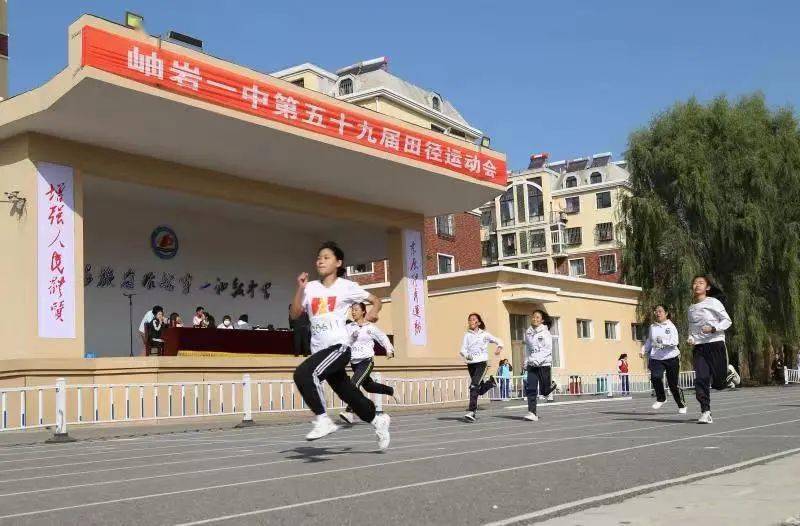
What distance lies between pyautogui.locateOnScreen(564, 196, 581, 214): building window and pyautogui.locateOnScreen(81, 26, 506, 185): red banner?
51.4m

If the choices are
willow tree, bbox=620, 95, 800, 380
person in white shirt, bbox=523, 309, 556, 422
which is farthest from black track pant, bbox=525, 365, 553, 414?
willow tree, bbox=620, 95, 800, 380

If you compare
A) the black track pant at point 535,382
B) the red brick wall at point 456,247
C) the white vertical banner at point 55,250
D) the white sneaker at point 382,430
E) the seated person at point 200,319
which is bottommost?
the white sneaker at point 382,430

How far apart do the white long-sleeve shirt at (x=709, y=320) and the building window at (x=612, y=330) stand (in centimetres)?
3299

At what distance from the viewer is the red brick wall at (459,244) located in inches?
2086

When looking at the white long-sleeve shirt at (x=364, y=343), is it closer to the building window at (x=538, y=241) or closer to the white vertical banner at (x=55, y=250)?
the white vertical banner at (x=55, y=250)

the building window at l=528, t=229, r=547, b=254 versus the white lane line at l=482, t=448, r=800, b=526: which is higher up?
the building window at l=528, t=229, r=547, b=254

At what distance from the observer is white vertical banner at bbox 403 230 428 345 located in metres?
28.7

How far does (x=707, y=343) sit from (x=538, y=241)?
2520 inches

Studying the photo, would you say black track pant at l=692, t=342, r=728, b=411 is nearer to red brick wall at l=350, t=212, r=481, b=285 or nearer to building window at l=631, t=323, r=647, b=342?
building window at l=631, t=323, r=647, b=342

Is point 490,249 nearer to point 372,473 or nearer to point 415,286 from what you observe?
point 415,286

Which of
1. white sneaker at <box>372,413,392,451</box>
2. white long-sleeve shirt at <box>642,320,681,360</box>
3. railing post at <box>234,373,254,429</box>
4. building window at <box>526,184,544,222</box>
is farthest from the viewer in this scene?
building window at <box>526,184,544,222</box>

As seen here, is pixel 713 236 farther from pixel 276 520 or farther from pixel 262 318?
pixel 276 520

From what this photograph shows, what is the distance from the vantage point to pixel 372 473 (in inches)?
285

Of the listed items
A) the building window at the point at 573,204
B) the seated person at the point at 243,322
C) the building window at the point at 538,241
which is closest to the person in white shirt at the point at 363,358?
the seated person at the point at 243,322
